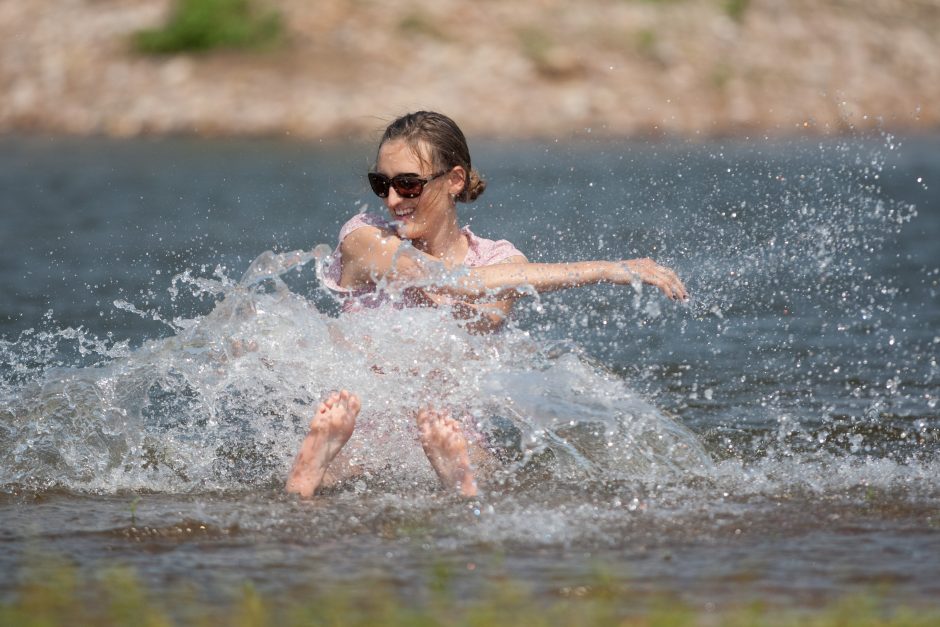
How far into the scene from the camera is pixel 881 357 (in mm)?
8680

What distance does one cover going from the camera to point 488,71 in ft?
81.8

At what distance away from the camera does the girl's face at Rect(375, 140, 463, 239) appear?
19.1 ft

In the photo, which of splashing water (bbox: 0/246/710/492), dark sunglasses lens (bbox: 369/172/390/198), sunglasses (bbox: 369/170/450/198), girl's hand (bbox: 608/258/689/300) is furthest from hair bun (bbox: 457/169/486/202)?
girl's hand (bbox: 608/258/689/300)

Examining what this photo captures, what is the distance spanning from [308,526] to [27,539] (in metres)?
1.05

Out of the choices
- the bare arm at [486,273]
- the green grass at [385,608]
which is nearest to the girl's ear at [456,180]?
the bare arm at [486,273]

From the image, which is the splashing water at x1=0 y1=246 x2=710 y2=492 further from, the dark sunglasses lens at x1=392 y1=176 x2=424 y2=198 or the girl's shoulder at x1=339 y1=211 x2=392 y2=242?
Answer: the dark sunglasses lens at x1=392 y1=176 x2=424 y2=198

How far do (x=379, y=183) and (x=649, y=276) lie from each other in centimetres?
125

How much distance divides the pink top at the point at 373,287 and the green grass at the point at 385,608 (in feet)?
6.04

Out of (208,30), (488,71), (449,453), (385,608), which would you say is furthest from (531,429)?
(208,30)

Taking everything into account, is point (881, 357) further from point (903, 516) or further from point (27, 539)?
point (27, 539)

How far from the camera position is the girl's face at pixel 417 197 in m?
5.84

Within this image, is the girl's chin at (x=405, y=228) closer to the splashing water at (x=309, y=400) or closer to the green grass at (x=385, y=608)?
the splashing water at (x=309, y=400)

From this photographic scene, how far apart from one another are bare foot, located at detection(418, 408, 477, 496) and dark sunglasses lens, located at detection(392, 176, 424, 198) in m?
0.98

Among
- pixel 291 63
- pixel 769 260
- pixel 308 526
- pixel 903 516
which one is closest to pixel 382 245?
pixel 308 526
